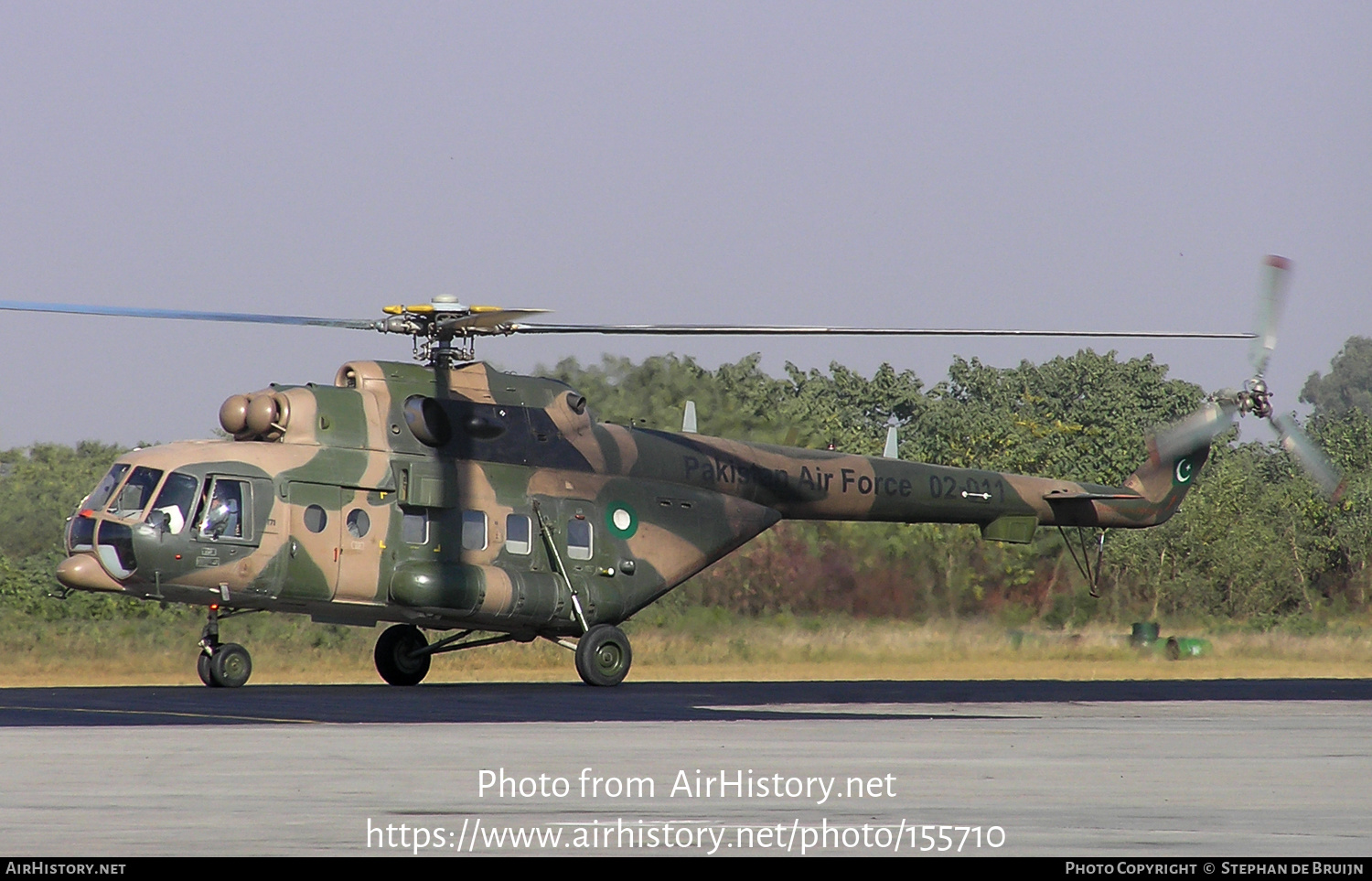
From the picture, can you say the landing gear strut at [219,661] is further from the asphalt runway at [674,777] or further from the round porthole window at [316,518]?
the asphalt runway at [674,777]

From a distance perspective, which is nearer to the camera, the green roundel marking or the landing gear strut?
the landing gear strut

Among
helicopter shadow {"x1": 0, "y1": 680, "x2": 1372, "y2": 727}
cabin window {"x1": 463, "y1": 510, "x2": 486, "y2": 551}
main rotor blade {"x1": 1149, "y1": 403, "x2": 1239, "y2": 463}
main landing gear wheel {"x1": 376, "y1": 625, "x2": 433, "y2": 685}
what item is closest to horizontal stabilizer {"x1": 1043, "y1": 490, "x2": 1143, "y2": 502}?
main rotor blade {"x1": 1149, "y1": 403, "x2": 1239, "y2": 463}

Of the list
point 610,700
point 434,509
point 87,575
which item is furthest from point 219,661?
point 610,700

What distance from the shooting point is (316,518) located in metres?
22.2

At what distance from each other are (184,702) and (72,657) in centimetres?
1070

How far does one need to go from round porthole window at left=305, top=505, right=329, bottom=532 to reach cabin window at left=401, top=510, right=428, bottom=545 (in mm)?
1032

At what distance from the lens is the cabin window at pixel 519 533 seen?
23.6 metres

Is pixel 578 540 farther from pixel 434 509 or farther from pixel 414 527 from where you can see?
pixel 414 527

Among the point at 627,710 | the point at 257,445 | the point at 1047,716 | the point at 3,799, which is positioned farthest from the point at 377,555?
the point at 3,799

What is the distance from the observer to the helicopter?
2153cm

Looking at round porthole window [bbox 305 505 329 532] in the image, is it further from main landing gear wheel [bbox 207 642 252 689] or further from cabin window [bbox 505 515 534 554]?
cabin window [bbox 505 515 534 554]

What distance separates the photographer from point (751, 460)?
26.2 m

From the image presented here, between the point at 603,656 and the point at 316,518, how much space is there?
4138 mm
